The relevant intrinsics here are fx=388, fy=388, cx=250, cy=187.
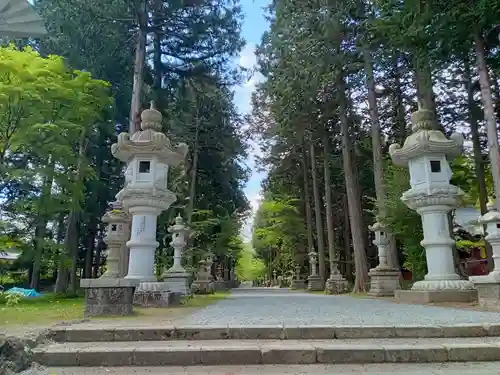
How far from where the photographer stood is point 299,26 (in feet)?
46.0

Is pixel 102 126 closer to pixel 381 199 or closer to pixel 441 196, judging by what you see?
pixel 381 199

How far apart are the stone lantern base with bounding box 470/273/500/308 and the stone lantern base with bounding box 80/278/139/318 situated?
6.31m

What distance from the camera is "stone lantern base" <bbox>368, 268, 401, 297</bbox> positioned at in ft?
40.1

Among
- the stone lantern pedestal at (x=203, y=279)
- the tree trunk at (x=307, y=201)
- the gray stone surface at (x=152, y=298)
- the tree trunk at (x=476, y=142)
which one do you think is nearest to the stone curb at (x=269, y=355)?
the gray stone surface at (x=152, y=298)

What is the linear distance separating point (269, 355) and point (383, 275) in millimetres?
9803

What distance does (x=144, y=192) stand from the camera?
8.38 meters

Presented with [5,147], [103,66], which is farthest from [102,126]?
[5,147]

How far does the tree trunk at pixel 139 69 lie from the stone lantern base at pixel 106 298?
22.6 ft

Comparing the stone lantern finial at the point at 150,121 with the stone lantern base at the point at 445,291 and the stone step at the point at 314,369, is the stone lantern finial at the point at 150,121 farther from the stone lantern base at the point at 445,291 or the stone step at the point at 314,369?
the stone lantern base at the point at 445,291

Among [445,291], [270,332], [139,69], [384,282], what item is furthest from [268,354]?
[139,69]

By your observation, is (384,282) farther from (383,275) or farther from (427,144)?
(427,144)

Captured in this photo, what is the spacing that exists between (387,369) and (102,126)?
16.3 m

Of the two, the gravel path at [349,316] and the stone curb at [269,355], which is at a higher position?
the gravel path at [349,316]

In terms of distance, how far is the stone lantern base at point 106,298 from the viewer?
6.22 metres
